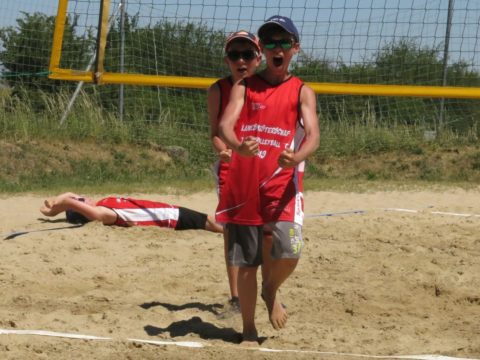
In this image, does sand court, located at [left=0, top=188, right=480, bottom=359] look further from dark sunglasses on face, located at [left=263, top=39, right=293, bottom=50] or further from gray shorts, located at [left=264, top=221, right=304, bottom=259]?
dark sunglasses on face, located at [left=263, top=39, right=293, bottom=50]

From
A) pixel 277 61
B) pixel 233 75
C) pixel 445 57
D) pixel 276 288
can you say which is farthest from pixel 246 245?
pixel 445 57

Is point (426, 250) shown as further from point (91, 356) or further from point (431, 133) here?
point (431, 133)

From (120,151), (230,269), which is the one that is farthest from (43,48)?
(230,269)

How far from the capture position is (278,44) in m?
5.19

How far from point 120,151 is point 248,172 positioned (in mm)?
8494

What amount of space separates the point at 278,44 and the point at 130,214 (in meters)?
3.47

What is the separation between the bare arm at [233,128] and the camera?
486cm

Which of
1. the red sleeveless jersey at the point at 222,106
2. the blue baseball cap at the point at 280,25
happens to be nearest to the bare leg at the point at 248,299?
the red sleeveless jersey at the point at 222,106

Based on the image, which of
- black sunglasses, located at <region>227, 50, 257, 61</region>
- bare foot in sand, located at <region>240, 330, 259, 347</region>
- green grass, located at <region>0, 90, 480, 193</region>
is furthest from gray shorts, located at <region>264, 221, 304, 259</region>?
green grass, located at <region>0, 90, 480, 193</region>

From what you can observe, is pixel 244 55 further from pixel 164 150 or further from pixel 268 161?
pixel 164 150

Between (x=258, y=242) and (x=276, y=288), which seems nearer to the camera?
(x=258, y=242)

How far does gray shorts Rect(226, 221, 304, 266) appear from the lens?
17.0 feet

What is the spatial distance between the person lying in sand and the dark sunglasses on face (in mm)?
3266

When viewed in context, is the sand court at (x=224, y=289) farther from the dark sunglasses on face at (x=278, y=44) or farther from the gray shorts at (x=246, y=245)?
the dark sunglasses on face at (x=278, y=44)
